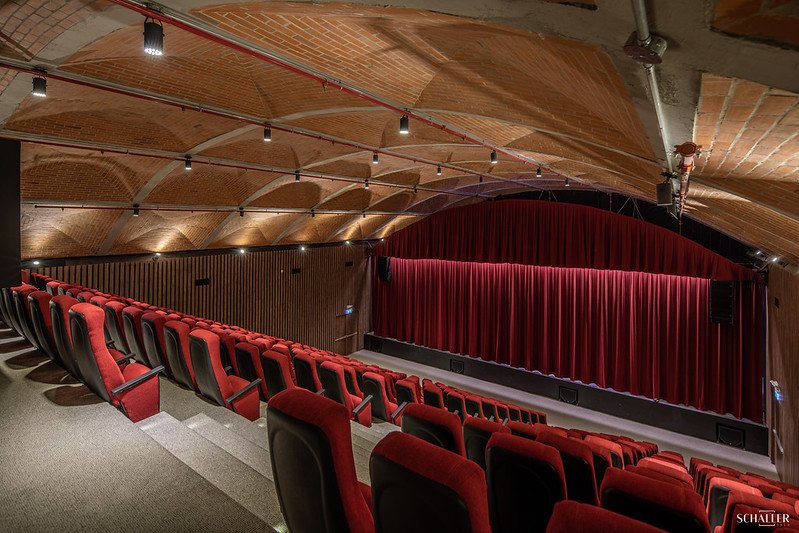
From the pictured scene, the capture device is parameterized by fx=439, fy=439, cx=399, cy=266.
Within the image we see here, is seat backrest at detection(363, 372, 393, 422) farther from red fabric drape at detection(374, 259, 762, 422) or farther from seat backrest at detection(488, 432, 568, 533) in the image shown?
red fabric drape at detection(374, 259, 762, 422)

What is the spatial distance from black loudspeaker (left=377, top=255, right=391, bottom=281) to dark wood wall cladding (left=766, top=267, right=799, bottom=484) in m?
12.7

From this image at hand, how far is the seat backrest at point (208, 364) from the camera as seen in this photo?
4594mm

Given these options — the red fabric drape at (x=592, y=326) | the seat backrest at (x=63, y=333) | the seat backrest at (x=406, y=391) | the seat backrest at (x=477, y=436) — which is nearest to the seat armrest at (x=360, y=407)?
the seat backrest at (x=406, y=391)

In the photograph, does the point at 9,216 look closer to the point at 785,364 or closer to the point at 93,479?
the point at 93,479

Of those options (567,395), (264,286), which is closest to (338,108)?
(264,286)

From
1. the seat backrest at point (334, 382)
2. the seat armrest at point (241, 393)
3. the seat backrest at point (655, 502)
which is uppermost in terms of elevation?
the seat backrest at point (655, 502)

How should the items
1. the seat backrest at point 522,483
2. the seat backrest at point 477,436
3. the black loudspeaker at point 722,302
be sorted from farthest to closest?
1. the black loudspeaker at point 722,302
2. the seat backrest at point 477,436
3. the seat backrest at point 522,483

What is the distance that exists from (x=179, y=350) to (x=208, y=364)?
73cm

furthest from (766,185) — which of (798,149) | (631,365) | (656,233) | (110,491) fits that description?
(631,365)

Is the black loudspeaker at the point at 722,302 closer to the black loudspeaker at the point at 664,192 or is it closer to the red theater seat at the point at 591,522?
the black loudspeaker at the point at 664,192

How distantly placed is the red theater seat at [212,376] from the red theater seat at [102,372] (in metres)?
0.61

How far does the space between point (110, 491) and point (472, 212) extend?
1411 cm

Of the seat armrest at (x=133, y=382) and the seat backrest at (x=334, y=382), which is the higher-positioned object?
the seat armrest at (x=133, y=382)

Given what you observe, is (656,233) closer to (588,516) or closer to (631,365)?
(631,365)
